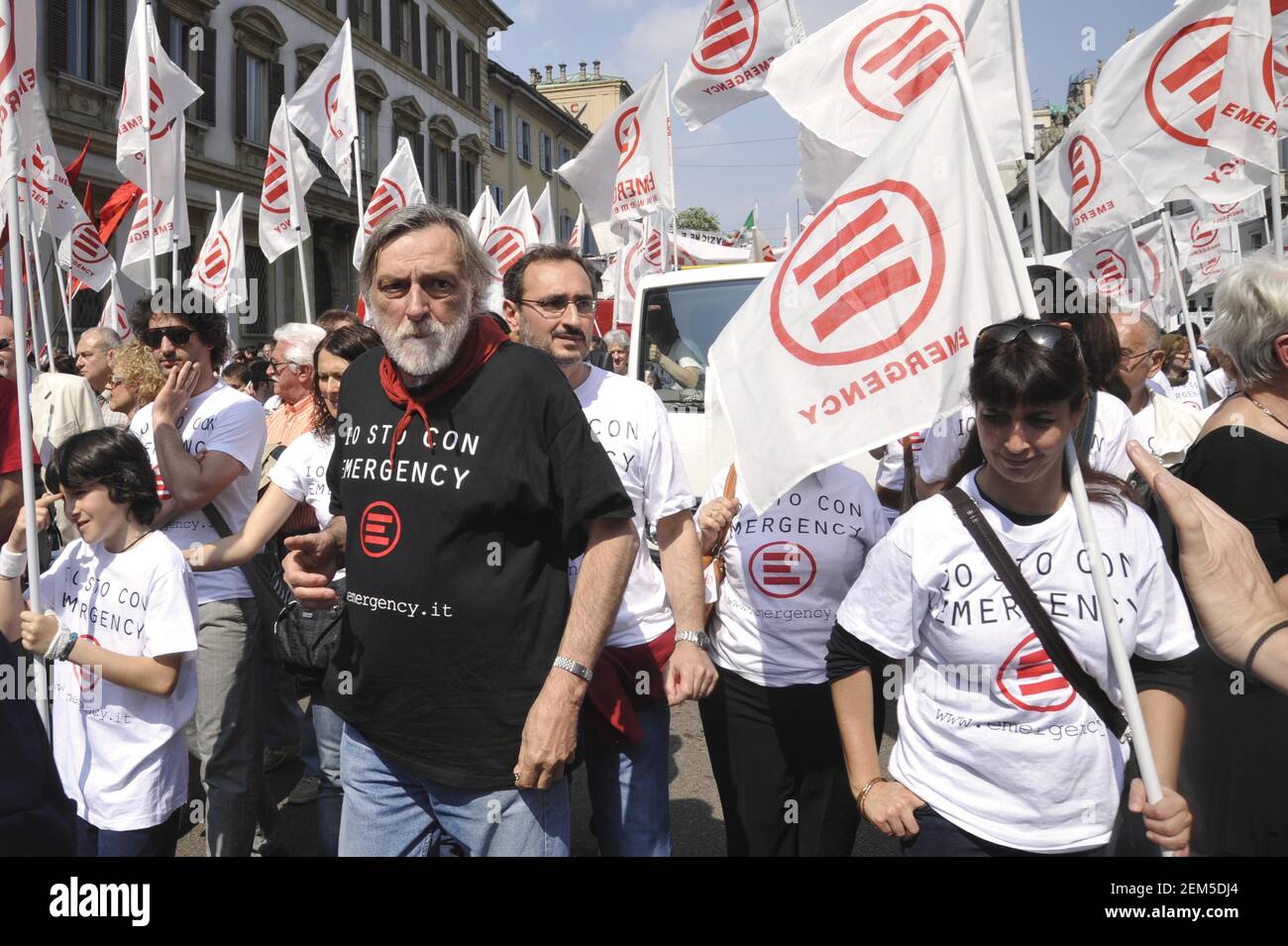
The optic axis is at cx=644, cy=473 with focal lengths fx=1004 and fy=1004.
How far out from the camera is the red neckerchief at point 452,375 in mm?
2234

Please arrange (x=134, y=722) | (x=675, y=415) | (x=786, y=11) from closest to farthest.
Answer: (x=134, y=722)
(x=786, y=11)
(x=675, y=415)

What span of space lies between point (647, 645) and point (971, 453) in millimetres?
973

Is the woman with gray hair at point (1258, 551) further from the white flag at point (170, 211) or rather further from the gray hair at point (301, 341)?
the white flag at point (170, 211)

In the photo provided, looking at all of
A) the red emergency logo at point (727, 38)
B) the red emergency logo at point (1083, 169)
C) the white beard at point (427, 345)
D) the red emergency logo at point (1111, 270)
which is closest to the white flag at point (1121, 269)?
the red emergency logo at point (1111, 270)

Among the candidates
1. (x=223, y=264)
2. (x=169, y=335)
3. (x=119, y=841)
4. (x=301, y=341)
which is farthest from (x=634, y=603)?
(x=223, y=264)

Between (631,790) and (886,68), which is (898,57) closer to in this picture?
(886,68)

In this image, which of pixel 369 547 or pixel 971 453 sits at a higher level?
pixel 971 453

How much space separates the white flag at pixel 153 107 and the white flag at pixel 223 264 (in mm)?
2180

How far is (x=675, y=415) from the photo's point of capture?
7.63 metres

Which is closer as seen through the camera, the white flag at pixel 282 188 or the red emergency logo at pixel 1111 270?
the red emergency logo at pixel 1111 270
